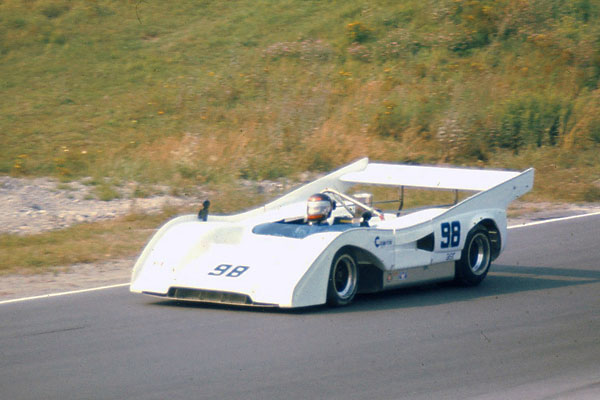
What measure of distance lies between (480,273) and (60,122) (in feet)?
48.5

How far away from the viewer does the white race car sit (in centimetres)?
792

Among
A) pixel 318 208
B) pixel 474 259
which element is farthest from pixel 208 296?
pixel 474 259

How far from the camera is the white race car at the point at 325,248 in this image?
26.0 ft

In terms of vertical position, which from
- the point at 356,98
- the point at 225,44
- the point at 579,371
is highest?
the point at 225,44

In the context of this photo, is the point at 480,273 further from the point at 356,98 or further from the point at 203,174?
the point at 356,98

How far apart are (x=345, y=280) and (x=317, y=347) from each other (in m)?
1.51

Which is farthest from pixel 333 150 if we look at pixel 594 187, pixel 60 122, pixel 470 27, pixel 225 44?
pixel 470 27

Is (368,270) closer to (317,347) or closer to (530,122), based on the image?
(317,347)

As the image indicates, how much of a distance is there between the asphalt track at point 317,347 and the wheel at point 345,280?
10 centimetres

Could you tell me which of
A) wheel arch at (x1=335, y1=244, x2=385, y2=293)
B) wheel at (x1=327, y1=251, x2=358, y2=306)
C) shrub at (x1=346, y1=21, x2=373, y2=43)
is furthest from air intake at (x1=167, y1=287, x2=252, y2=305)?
shrub at (x1=346, y1=21, x2=373, y2=43)

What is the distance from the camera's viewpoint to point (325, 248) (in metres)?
7.93

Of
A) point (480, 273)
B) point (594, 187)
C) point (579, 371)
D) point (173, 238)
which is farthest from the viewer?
point (594, 187)

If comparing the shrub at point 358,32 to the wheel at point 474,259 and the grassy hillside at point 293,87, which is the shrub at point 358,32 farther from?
the wheel at point 474,259

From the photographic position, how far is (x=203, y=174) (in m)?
17.4
